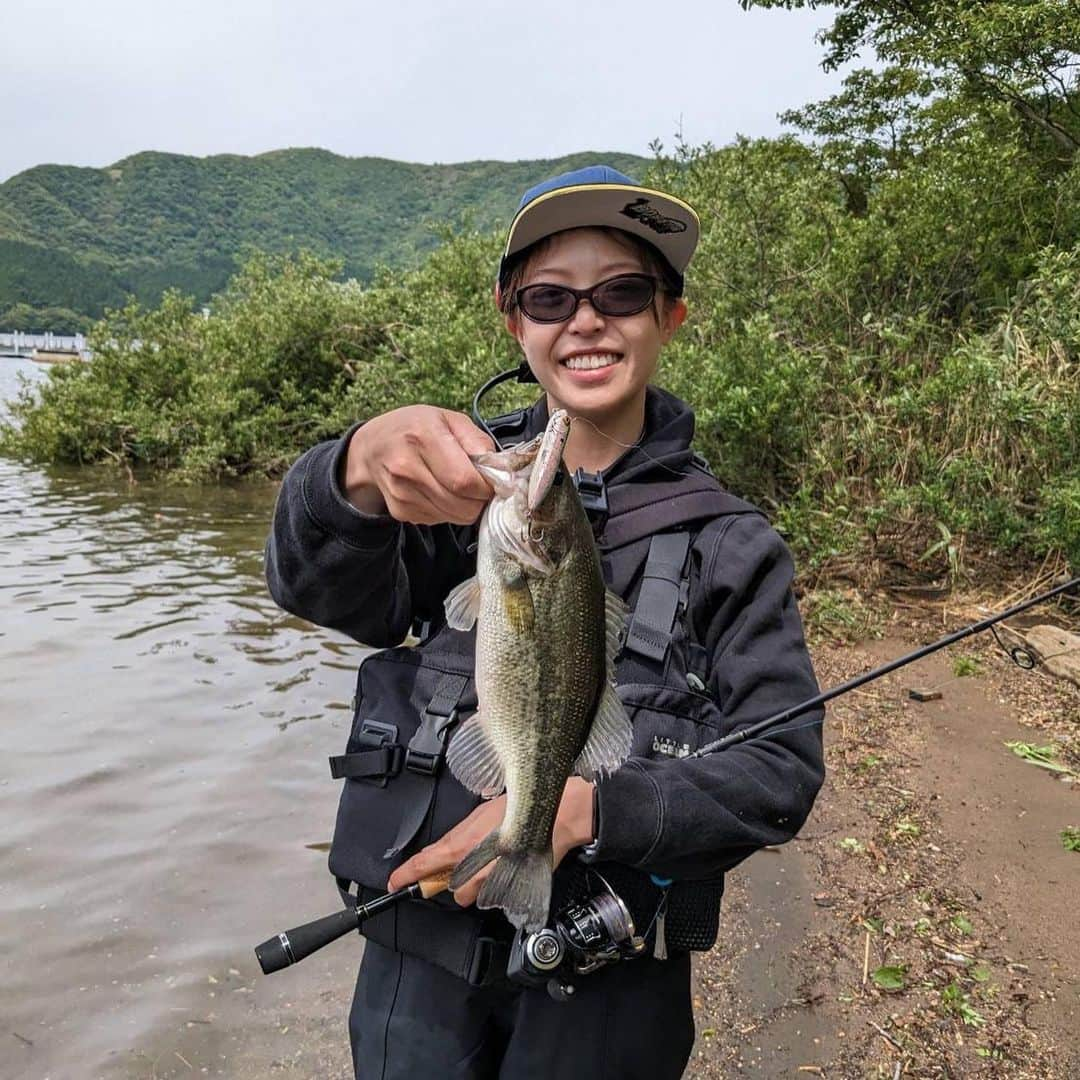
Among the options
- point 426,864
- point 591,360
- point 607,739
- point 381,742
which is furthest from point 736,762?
point 591,360

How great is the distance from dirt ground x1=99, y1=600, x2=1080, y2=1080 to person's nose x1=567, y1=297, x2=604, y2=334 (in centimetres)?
286

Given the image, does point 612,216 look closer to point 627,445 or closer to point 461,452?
point 627,445

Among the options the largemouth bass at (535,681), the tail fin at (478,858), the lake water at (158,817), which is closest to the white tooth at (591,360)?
the largemouth bass at (535,681)

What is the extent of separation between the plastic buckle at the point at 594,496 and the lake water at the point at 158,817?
2.76 meters

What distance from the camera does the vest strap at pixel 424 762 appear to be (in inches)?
78.8

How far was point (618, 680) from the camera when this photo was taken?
202 centimetres

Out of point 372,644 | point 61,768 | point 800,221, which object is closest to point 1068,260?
point 800,221

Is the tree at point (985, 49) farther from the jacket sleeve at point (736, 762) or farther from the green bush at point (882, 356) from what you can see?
the jacket sleeve at point (736, 762)

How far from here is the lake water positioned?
3.70 meters

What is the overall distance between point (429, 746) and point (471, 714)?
124 mm

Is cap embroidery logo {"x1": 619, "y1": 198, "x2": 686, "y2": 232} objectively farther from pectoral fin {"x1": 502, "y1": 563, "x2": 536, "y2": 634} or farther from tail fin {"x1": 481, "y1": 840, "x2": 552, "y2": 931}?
tail fin {"x1": 481, "y1": 840, "x2": 552, "y2": 931}

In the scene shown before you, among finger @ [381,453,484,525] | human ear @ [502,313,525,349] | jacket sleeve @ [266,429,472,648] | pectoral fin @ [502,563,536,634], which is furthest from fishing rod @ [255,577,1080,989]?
human ear @ [502,313,525,349]

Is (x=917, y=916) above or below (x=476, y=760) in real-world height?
below

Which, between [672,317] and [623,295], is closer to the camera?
[623,295]
